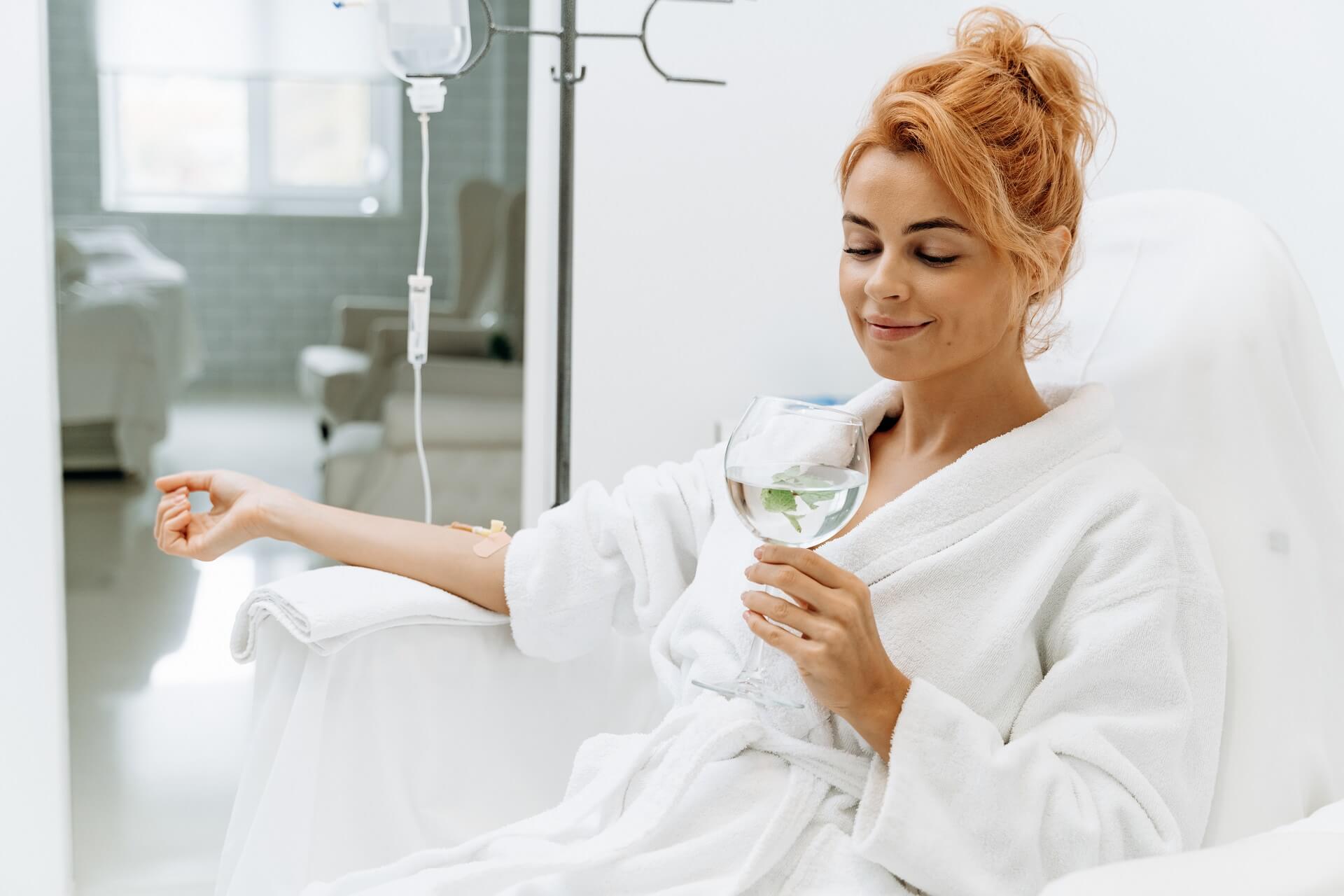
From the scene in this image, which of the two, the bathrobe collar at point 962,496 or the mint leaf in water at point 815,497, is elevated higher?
the mint leaf in water at point 815,497

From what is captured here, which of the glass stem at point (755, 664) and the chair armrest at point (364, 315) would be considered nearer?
the glass stem at point (755, 664)

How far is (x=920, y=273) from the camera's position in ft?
3.92

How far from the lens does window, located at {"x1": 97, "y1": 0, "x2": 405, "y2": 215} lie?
2.07m

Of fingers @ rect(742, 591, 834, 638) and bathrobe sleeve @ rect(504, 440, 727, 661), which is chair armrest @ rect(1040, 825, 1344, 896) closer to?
fingers @ rect(742, 591, 834, 638)

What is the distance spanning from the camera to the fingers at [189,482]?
154cm

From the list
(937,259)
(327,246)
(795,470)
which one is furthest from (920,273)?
(327,246)

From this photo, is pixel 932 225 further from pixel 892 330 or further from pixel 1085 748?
pixel 1085 748

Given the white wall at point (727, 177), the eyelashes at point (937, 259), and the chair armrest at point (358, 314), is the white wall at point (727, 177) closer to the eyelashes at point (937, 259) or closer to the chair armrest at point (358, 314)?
the chair armrest at point (358, 314)

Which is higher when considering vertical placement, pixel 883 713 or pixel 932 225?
pixel 932 225

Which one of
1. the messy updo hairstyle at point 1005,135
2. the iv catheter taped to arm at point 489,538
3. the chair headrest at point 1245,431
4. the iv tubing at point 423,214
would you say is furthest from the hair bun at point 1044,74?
the iv tubing at point 423,214

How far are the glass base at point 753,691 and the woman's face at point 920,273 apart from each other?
1.09 feet

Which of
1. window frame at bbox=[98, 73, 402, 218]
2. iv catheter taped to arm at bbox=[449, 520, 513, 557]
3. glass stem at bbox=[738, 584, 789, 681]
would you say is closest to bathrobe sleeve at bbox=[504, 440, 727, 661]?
iv catheter taped to arm at bbox=[449, 520, 513, 557]

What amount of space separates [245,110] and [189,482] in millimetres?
837

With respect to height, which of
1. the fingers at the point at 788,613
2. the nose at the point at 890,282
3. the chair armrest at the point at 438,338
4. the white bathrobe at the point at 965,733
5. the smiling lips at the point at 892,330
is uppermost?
the nose at the point at 890,282
